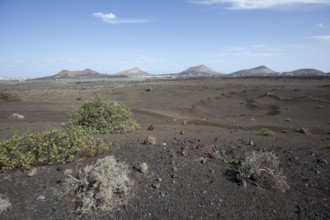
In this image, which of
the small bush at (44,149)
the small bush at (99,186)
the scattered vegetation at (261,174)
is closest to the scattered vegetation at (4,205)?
the small bush at (99,186)

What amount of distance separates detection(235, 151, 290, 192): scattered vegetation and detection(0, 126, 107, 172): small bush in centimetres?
269

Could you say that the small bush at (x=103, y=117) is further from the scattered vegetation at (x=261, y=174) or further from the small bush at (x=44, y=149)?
the scattered vegetation at (x=261, y=174)

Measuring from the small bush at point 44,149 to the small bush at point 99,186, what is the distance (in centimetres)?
87

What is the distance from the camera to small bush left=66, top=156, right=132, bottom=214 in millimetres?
4617

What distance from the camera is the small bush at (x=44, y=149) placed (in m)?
5.58

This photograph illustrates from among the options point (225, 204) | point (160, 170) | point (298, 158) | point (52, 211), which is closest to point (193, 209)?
point (225, 204)

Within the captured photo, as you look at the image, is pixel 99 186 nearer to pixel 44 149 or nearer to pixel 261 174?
pixel 44 149

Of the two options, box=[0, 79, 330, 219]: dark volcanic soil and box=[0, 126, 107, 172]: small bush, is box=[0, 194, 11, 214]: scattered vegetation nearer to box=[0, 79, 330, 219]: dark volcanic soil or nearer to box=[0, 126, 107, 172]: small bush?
box=[0, 79, 330, 219]: dark volcanic soil

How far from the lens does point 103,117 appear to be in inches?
345

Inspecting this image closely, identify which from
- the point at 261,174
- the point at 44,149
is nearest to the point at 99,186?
the point at 44,149

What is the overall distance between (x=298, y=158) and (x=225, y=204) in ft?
7.99

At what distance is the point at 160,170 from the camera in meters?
5.62

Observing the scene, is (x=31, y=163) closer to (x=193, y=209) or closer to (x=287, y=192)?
(x=193, y=209)

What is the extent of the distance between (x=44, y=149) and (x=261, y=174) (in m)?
3.97
